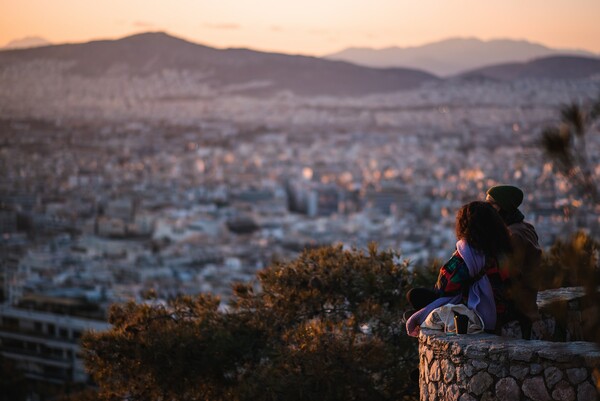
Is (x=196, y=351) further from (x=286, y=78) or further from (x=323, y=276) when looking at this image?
(x=286, y=78)

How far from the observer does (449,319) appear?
3785 millimetres

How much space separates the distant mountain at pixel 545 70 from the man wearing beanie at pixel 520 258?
82.6 meters

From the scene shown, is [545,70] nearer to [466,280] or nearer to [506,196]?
[506,196]

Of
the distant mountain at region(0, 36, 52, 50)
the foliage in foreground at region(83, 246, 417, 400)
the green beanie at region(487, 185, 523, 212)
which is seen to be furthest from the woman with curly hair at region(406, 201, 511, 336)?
the distant mountain at region(0, 36, 52, 50)

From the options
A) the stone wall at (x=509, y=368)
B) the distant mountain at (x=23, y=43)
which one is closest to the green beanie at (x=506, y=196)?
the stone wall at (x=509, y=368)

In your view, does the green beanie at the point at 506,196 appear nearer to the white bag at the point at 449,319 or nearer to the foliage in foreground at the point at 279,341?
the white bag at the point at 449,319

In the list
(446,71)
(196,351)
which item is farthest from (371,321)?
(446,71)

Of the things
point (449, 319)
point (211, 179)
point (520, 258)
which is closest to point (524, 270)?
point (520, 258)

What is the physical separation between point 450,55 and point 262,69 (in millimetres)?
26076

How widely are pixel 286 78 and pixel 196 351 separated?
82.6 meters

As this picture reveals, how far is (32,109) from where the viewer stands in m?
75.2

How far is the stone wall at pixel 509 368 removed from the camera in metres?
3.42

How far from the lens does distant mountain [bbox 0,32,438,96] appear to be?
83688 mm

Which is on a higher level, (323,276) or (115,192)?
(323,276)
